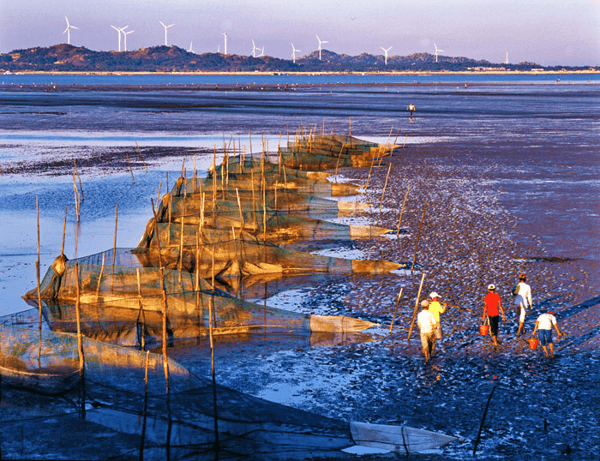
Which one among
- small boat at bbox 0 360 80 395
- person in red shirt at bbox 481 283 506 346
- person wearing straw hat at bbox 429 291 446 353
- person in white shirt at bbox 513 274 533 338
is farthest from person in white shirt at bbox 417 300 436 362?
small boat at bbox 0 360 80 395

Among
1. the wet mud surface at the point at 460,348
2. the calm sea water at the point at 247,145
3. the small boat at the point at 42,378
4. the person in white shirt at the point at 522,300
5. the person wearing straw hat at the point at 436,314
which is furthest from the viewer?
the calm sea water at the point at 247,145

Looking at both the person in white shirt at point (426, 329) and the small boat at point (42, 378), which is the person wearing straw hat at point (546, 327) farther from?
the small boat at point (42, 378)

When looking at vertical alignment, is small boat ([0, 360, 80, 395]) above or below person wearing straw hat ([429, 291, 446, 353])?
below

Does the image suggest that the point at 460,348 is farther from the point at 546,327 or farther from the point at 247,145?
the point at 247,145

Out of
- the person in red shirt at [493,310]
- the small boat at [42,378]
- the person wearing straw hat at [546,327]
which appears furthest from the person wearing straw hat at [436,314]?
the small boat at [42,378]

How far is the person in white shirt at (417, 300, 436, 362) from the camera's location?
49.3 ft

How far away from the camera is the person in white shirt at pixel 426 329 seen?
49.3ft

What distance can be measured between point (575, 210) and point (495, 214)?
3627 millimetres

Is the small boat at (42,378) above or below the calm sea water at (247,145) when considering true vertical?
below

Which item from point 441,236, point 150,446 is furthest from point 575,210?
point 150,446

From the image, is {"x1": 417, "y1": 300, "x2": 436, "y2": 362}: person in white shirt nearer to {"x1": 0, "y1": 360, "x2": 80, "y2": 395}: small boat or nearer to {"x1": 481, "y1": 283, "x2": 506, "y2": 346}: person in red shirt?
{"x1": 481, "y1": 283, "x2": 506, "y2": 346}: person in red shirt

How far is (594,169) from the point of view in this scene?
42.8 m

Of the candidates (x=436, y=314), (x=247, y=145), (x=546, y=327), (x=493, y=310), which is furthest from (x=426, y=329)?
(x=247, y=145)

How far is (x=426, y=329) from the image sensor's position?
49.3 ft
